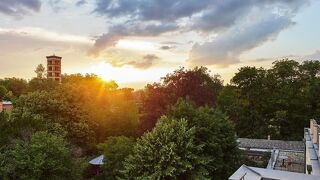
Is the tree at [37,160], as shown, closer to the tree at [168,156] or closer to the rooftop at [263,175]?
the tree at [168,156]

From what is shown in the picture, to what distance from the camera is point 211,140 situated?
574 inches

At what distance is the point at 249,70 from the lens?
33.5 meters

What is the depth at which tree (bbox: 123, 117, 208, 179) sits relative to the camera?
1263 centimetres

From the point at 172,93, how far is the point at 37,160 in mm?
10885

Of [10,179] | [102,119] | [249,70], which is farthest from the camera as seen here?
[249,70]

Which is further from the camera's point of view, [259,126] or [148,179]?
[259,126]

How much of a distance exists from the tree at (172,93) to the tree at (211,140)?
6.06 metres

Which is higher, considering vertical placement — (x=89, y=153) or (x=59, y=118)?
(x=59, y=118)

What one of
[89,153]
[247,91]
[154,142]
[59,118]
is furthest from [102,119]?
[154,142]

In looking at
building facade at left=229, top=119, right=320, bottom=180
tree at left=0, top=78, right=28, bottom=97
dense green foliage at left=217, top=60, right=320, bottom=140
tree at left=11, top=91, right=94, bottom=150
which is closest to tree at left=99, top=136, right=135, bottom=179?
building facade at left=229, top=119, right=320, bottom=180

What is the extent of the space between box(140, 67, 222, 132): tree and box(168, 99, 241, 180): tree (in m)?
6.06

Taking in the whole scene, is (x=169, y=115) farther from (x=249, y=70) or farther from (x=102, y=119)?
(x=249, y=70)

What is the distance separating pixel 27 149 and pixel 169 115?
6.61m

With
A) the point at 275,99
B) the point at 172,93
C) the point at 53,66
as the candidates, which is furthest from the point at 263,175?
the point at 53,66
